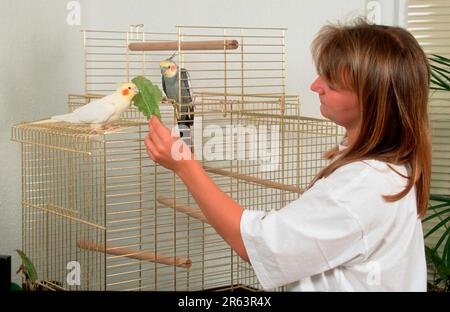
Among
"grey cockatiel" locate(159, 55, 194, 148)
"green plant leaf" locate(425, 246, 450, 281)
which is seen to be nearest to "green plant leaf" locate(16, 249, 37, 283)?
"grey cockatiel" locate(159, 55, 194, 148)

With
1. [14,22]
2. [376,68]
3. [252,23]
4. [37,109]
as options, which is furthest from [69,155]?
[376,68]

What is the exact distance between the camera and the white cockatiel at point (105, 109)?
6.58ft

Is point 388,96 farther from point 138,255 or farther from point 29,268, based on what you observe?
point 29,268

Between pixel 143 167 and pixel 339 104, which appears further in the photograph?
pixel 143 167

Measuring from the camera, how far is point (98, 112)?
2004 mm

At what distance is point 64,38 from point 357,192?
2.06 m

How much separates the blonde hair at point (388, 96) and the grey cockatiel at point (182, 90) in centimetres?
106

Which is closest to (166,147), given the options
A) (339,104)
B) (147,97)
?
(339,104)

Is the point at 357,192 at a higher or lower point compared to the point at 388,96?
lower

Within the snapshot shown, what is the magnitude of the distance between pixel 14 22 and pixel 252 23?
1.10 metres

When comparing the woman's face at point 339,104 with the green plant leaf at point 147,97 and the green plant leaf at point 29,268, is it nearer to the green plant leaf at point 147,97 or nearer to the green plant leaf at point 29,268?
the green plant leaf at point 147,97

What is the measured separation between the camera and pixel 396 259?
121 centimetres

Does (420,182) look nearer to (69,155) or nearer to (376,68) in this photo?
(376,68)
